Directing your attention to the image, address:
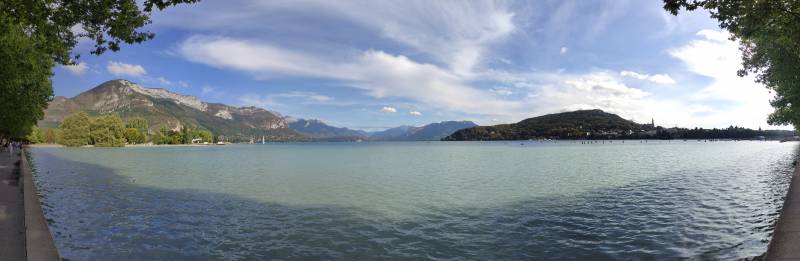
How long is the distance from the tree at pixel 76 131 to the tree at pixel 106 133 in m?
2.35

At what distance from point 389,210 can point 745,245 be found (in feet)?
52.6

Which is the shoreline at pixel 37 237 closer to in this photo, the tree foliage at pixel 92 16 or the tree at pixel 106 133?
the tree foliage at pixel 92 16

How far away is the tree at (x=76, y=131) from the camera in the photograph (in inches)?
7141

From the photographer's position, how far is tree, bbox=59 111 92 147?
181375 millimetres

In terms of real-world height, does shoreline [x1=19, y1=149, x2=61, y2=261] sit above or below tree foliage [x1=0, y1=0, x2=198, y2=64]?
below

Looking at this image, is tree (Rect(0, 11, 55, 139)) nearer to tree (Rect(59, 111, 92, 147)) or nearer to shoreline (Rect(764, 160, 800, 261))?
shoreline (Rect(764, 160, 800, 261))

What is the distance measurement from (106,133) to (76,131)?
1201 cm

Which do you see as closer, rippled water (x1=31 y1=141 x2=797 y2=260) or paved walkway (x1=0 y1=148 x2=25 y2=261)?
paved walkway (x1=0 y1=148 x2=25 y2=261)

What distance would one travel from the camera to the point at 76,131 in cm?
18150

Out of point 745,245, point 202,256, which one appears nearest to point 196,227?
point 202,256

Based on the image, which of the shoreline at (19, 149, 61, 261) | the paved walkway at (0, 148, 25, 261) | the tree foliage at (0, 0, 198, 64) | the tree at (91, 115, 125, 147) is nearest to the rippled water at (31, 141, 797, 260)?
the shoreline at (19, 149, 61, 261)

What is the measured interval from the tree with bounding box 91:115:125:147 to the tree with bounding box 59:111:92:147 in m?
2.35

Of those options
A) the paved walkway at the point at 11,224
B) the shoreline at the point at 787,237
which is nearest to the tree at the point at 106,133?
the paved walkway at the point at 11,224

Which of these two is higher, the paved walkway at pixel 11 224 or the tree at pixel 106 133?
the tree at pixel 106 133
